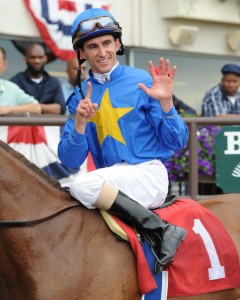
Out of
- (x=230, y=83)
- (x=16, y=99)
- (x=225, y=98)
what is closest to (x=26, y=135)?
(x=16, y=99)

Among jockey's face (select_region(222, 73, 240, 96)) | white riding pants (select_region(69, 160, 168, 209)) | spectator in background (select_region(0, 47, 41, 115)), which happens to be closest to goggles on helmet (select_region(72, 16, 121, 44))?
white riding pants (select_region(69, 160, 168, 209))

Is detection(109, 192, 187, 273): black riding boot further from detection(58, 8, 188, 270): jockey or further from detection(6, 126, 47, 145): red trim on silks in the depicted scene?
detection(6, 126, 47, 145): red trim on silks

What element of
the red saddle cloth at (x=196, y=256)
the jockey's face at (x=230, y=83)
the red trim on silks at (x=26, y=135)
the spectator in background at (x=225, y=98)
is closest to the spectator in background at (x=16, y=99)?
the red trim on silks at (x=26, y=135)

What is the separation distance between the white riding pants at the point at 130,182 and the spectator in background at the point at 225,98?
507cm

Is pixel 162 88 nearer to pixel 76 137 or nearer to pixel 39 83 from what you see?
pixel 76 137

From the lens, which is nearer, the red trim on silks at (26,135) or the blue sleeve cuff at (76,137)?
the blue sleeve cuff at (76,137)

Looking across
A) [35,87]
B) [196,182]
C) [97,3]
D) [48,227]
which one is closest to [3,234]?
[48,227]

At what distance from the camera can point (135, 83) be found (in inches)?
190

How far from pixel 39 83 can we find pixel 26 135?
1520 millimetres

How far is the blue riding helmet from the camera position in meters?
4.76

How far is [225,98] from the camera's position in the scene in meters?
10.1

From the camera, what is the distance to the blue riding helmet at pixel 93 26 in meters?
4.76

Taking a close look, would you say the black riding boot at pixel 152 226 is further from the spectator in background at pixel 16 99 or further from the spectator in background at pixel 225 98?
the spectator in background at pixel 225 98

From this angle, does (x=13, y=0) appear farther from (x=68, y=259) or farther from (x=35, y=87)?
(x=68, y=259)
